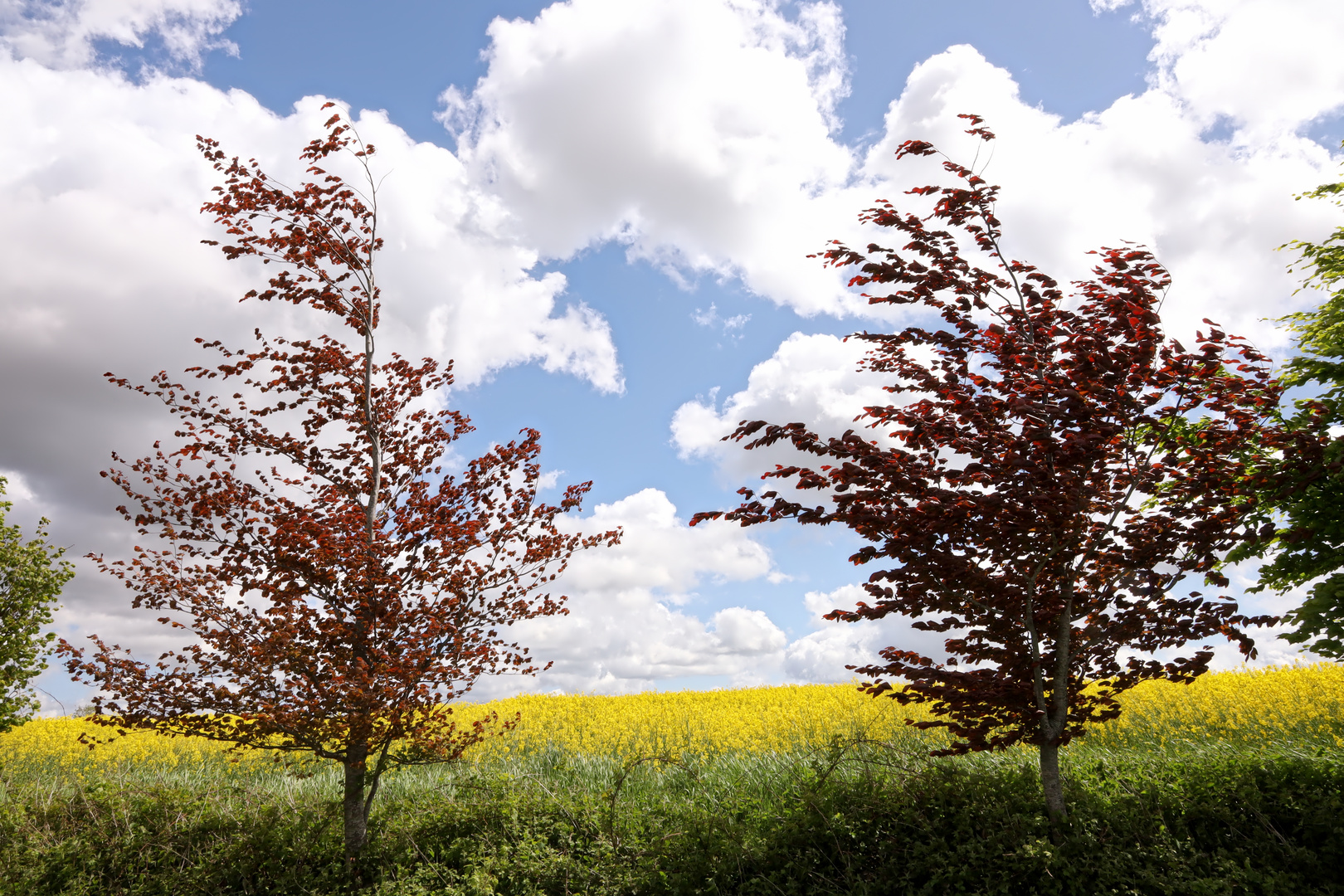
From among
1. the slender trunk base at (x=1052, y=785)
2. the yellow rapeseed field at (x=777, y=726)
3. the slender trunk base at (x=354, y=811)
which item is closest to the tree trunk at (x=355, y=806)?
the slender trunk base at (x=354, y=811)

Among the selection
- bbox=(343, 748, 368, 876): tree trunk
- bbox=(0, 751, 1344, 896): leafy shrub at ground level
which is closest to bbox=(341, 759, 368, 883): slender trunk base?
bbox=(343, 748, 368, 876): tree trunk

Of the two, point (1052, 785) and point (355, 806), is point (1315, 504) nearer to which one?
point (1052, 785)

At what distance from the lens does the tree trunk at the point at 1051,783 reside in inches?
250

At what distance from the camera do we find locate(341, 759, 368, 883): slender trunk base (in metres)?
7.60

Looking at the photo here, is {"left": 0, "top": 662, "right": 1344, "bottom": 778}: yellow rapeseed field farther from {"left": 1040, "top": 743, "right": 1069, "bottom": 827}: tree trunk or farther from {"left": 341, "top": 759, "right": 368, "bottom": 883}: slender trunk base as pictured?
{"left": 1040, "top": 743, "right": 1069, "bottom": 827}: tree trunk

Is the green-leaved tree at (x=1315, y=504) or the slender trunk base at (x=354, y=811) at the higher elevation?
the green-leaved tree at (x=1315, y=504)

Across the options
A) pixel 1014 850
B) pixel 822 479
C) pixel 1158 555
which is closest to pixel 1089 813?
pixel 1014 850

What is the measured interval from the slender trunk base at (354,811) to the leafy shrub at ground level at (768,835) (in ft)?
0.67

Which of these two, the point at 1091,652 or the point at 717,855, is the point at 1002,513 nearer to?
the point at 1091,652

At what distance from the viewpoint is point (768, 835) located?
22.5ft

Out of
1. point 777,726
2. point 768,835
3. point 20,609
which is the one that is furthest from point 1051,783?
point 20,609

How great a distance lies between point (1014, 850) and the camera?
5930 millimetres

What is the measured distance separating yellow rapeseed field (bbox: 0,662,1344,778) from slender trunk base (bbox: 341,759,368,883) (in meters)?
2.71

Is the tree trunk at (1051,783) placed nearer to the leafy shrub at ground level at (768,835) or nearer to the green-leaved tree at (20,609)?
the leafy shrub at ground level at (768,835)
